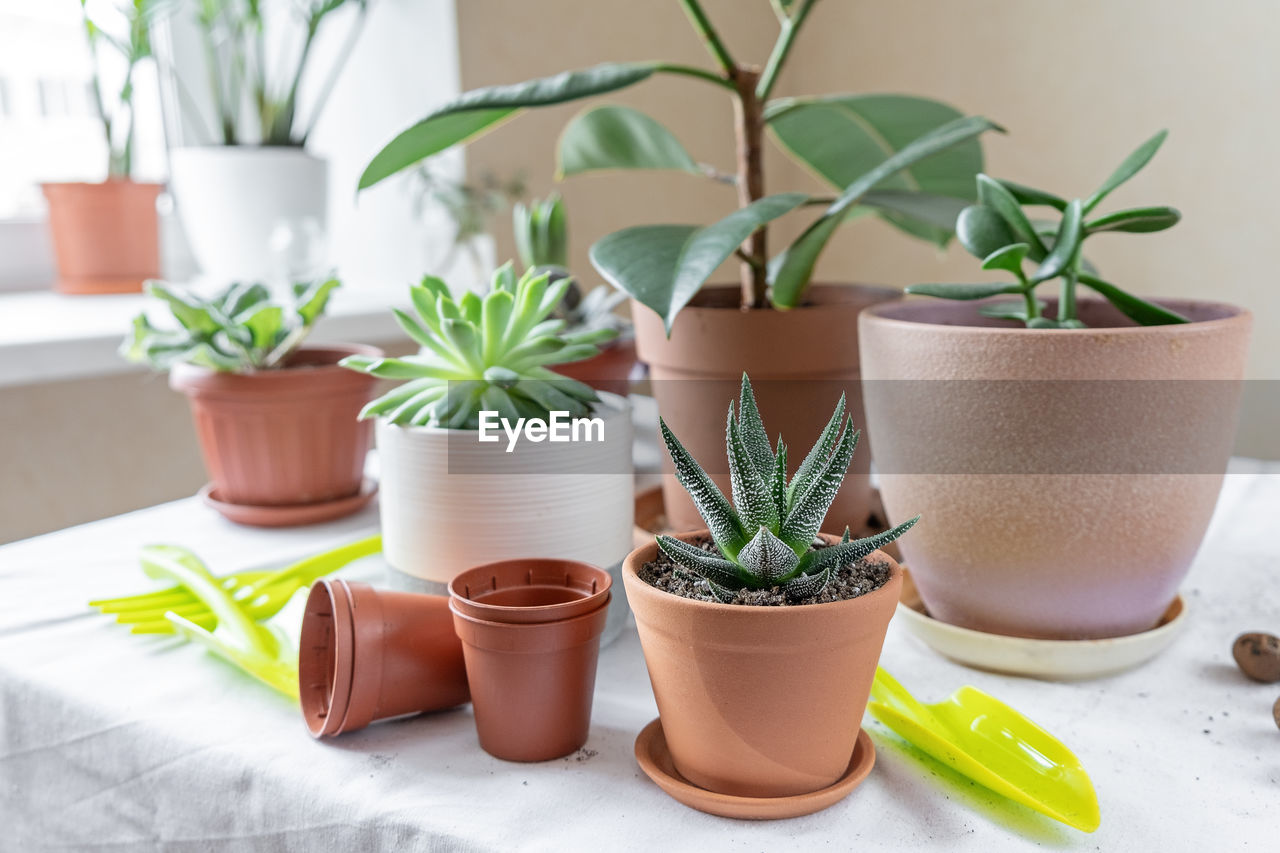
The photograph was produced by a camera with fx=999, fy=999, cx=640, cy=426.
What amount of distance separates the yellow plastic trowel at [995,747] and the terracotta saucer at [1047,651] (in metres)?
0.05

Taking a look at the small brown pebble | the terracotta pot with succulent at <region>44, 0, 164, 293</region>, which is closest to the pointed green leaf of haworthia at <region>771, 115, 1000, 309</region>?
the small brown pebble

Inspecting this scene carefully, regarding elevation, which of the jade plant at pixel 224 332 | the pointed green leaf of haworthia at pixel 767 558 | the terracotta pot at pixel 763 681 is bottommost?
the terracotta pot at pixel 763 681

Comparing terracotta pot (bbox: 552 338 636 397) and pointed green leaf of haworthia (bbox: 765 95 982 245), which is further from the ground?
pointed green leaf of haworthia (bbox: 765 95 982 245)

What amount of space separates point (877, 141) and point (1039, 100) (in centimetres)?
125

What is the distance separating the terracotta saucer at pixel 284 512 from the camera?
902 mm

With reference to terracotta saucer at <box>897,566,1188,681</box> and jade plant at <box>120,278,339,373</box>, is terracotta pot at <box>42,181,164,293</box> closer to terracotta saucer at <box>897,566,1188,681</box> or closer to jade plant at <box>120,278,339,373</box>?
jade plant at <box>120,278,339,373</box>

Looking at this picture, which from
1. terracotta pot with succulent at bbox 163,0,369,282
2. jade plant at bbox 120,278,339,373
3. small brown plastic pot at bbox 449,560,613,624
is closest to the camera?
small brown plastic pot at bbox 449,560,613,624

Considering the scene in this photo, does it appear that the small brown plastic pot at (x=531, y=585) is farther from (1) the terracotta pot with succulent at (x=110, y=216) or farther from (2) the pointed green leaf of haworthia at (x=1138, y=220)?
(1) the terracotta pot with succulent at (x=110, y=216)

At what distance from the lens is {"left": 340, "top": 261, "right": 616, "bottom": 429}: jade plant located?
2.09ft

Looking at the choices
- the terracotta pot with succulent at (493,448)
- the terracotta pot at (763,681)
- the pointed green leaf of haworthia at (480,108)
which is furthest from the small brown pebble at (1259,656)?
the pointed green leaf of haworthia at (480,108)

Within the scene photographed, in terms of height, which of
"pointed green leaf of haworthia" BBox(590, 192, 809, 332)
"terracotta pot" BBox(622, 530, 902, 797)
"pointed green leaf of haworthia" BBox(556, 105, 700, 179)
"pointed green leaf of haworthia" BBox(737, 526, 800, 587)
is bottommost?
"terracotta pot" BBox(622, 530, 902, 797)

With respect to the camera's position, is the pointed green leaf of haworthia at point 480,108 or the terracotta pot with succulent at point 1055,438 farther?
the pointed green leaf of haworthia at point 480,108

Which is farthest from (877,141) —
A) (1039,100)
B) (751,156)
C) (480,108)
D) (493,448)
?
(1039,100)

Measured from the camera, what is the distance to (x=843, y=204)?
25.9 inches
